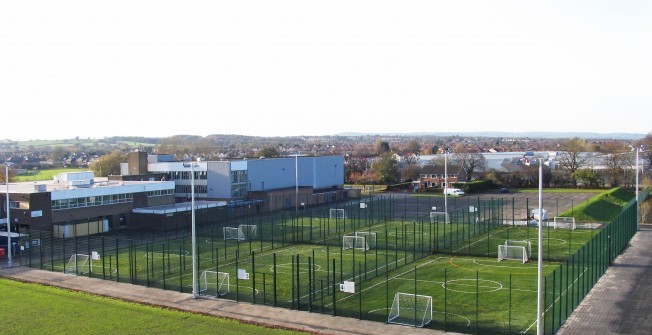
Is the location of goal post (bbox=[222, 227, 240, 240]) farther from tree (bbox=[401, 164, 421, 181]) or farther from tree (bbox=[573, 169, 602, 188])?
tree (bbox=[573, 169, 602, 188])

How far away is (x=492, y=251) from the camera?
1521 inches

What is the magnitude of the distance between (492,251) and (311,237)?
515 inches

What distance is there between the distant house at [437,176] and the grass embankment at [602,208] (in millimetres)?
22960

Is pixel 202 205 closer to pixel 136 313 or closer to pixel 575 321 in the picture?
pixel 136 313

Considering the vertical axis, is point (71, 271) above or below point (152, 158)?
below

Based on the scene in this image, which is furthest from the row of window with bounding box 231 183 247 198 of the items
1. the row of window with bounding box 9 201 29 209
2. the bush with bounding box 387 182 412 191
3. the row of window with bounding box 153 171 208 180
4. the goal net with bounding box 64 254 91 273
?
the goal net with bounding box 64 254 91 273

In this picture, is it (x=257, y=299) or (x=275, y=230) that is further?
(x=275, y=230)

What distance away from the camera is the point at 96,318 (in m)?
24.7

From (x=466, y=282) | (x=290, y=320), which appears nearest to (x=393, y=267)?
(x=466, y=282)

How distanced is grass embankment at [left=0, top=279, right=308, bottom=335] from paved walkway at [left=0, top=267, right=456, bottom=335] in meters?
0.75

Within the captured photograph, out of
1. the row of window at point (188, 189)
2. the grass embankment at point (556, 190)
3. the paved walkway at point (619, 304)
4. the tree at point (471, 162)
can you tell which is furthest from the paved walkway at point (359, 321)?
the tree at point (471, 162)

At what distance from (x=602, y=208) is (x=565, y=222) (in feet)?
44.2

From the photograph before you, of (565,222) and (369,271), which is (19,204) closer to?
(369,271)

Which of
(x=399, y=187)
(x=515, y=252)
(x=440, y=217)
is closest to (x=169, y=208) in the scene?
(x=440, y=217)
